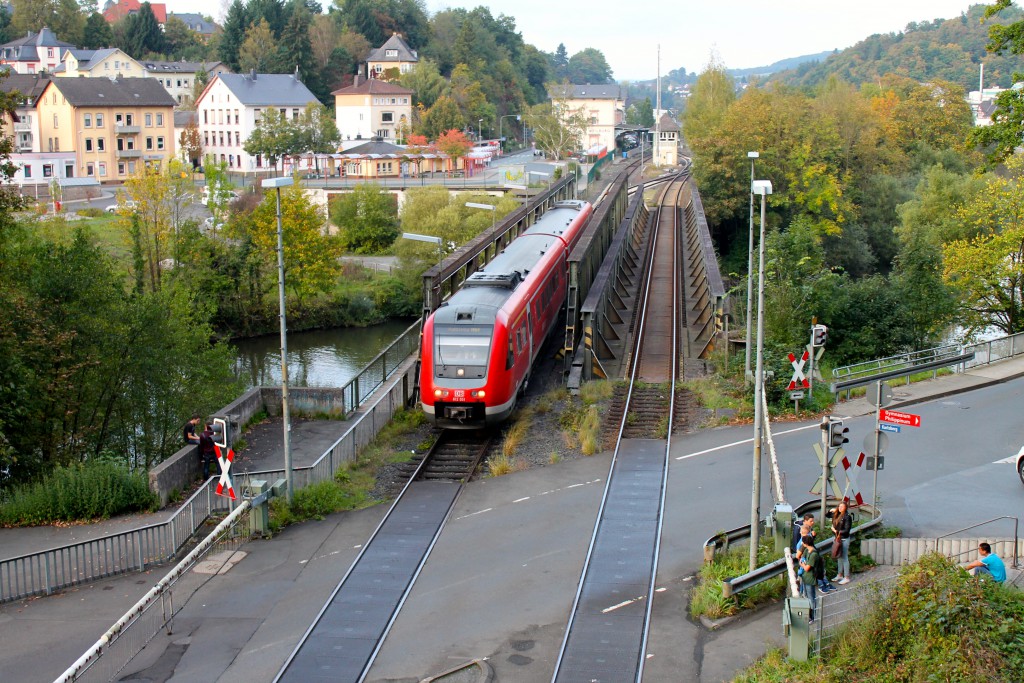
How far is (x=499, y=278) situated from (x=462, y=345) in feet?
12.5

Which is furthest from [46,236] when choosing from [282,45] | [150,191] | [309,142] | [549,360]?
[282,45]

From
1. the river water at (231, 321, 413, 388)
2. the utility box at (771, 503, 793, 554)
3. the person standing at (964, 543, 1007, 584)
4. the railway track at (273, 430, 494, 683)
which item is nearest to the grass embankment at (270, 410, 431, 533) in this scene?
the railway track at (273, 430, 494, 683)

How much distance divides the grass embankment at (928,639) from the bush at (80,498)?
39.1 ft

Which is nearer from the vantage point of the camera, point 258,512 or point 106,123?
point 258,512

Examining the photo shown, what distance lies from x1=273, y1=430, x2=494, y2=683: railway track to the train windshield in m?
1.90

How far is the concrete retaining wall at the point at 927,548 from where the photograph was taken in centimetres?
1600

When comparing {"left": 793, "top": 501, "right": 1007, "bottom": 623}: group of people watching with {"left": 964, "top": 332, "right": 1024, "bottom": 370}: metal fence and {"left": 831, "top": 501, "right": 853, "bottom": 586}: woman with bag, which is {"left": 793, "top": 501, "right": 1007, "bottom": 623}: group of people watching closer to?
{"left": 831, "top": 501, "right": 853, "bottom": 586}: woman with bag

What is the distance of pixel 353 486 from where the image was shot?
71.4 ft

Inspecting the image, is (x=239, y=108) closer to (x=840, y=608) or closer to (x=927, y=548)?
(x=927, y=548)

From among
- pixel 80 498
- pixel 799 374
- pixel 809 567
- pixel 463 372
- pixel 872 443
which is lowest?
pixel 80 498

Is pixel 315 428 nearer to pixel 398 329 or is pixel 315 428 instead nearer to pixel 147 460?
pixel 147 460

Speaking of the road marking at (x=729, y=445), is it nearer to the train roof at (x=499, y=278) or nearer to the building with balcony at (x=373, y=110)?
the train roof at (x=499, y=278)

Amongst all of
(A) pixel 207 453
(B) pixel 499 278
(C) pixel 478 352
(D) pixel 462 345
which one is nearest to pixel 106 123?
(B) pixel 499 278

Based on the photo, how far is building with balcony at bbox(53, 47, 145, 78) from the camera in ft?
408
